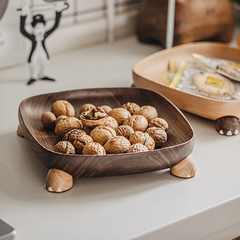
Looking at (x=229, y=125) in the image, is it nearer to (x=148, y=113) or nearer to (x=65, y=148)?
(x=148, y=113)

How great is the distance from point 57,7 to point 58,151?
471 mm

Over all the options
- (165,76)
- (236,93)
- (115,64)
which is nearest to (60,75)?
(115,64)

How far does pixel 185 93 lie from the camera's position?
2.39 ft

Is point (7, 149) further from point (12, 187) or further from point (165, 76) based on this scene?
point (165, 76)

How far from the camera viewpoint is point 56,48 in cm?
113

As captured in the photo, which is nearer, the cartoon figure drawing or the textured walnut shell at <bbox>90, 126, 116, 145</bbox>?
the textured walnut shell at <bbox>90, 126, 116, 145</bbox>

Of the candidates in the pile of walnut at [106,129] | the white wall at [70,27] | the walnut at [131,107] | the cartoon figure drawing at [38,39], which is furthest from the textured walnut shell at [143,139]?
the white wall at [70,27]

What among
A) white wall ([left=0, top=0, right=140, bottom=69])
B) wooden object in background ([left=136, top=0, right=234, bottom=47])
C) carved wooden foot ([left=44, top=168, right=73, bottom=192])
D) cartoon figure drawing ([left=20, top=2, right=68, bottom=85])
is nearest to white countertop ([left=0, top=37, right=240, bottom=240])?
carved wooden foot ([left=44, top=168, right=73, bottom=192])

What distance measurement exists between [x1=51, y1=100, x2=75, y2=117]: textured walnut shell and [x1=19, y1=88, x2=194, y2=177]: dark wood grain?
3cm

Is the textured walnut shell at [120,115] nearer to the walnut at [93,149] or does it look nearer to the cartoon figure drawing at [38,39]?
the walnut at [93,149]

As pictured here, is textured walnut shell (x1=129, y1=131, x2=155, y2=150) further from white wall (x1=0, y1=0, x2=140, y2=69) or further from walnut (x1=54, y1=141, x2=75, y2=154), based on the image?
white wall (x1=0, y1=0, x2=140, y2=69)

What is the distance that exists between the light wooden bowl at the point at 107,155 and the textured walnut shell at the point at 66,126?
2 cm

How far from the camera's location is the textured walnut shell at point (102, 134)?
1.89 feet

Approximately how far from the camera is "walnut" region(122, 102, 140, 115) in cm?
68
